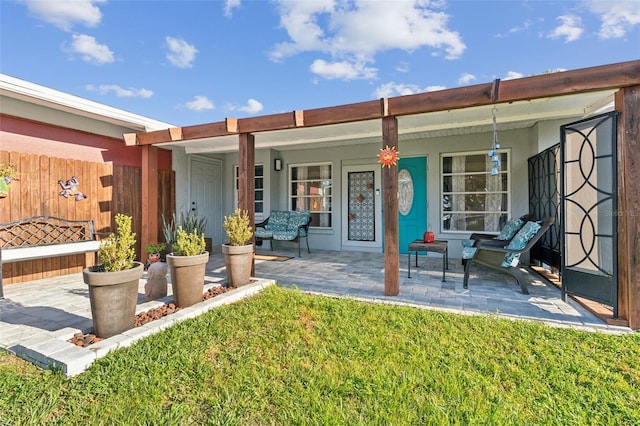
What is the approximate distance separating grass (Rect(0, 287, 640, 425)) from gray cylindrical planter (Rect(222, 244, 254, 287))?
1.01 metres

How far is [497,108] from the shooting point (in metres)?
3.85

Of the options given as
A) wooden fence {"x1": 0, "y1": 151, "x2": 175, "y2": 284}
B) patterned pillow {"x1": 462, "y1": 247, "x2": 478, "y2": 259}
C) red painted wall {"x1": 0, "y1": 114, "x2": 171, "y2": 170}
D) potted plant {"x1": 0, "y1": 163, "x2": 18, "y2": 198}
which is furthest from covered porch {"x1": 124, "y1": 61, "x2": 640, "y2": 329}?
potted plant {"x1": 0, "y1": 163, "x2": 18, "y2": 198}

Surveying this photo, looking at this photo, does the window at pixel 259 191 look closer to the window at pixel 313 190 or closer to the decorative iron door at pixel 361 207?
the window at pixel 313 190

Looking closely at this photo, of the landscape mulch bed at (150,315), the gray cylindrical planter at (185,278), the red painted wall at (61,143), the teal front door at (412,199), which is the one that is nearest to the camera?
the landscape mulch bed at (150,315)

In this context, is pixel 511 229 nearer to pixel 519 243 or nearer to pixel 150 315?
pixel 519 243

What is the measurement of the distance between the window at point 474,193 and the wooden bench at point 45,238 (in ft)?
21.4

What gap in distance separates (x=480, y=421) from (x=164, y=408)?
66.3 inches

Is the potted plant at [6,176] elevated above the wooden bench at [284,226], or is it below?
above

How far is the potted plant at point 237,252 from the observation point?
370cm

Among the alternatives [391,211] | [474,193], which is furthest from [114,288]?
[474,193]

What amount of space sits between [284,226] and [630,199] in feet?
18.9

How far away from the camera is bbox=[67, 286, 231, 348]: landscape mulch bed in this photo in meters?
2.30

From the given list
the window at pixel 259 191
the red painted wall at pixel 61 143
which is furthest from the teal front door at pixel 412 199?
the red painted wall at pixel 61 143

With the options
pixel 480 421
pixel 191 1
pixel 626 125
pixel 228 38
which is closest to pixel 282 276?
pixel 480 421
